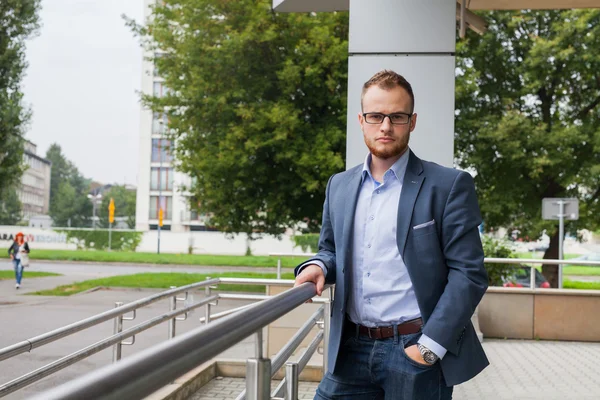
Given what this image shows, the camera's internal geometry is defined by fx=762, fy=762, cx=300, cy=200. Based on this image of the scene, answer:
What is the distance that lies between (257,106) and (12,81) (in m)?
13.2

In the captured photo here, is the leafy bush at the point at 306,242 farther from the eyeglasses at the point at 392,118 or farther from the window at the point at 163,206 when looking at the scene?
the eyeglasses at the point at 392,118

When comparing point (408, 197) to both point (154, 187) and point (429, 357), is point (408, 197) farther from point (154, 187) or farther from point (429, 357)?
point (154, 187)

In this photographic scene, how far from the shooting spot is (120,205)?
110 meters

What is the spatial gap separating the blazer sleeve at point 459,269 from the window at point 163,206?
70.9 metres

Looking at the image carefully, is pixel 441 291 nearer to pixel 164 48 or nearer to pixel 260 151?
pixel 260 151

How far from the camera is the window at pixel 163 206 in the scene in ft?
236

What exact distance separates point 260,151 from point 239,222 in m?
2.28

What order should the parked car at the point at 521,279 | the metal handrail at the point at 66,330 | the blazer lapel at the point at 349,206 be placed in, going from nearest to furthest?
the blazer lapel at the point at 349,206 < the metal handrail at the point at 66,330 < the parked car at the point at 521,279

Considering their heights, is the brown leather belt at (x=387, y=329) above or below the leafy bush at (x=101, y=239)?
above

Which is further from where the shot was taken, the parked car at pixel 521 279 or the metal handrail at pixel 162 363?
the parked car at pixel 521 279

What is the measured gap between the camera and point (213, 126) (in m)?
19.6

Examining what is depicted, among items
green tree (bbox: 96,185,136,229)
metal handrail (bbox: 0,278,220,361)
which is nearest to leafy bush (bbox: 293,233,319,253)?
green tree (bbox: 96,185,136,229)

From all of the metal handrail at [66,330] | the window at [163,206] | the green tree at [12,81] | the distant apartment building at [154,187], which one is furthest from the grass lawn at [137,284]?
the window at [163,206]

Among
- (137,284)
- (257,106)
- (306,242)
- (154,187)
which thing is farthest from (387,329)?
(154,187)
